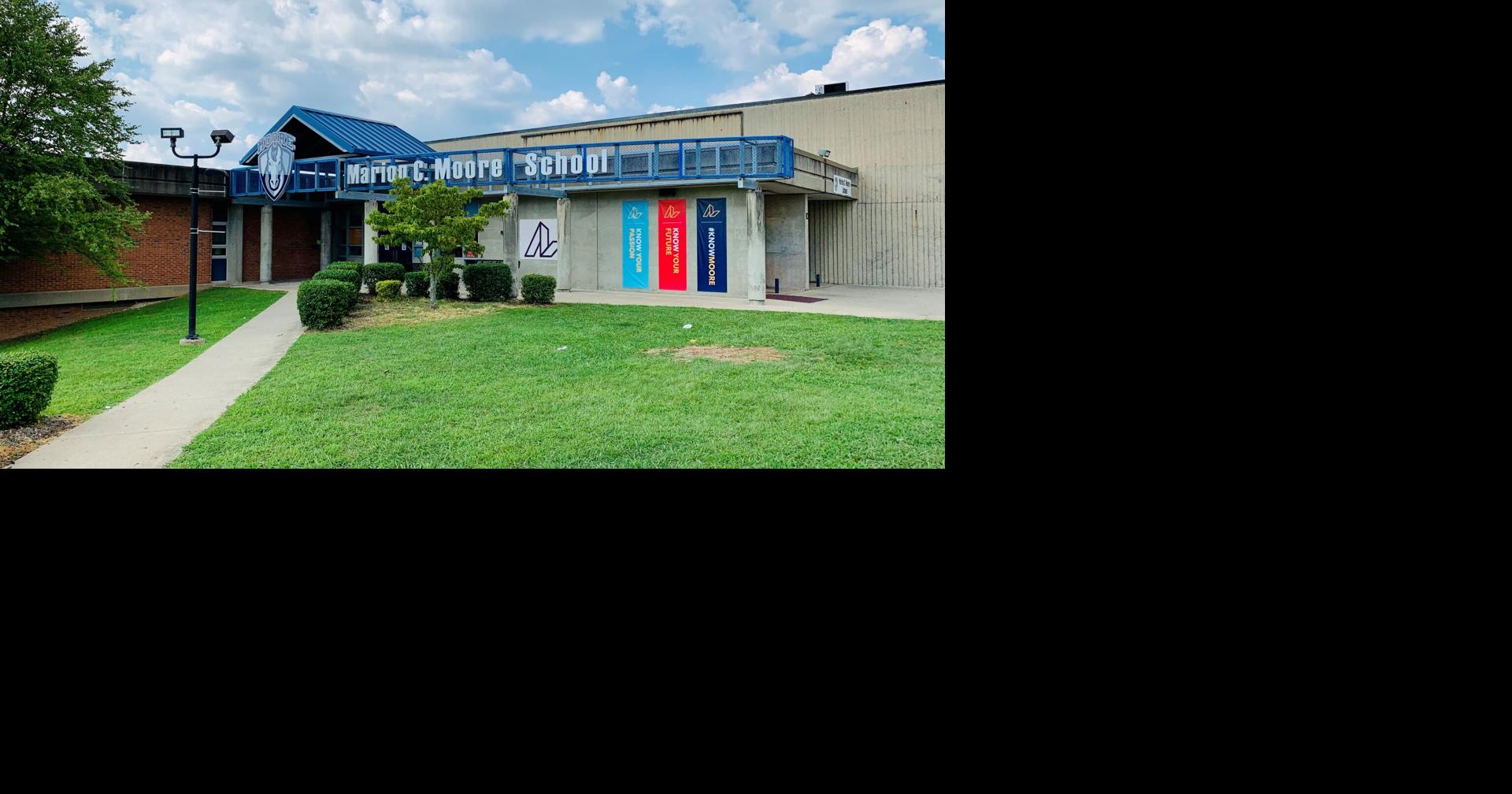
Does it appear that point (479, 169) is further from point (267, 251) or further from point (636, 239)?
point (267, 251)

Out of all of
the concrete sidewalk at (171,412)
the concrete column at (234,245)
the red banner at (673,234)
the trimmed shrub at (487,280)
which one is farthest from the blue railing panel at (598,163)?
the concrete sidewalk at (171,412)

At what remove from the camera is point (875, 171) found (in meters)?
16.8

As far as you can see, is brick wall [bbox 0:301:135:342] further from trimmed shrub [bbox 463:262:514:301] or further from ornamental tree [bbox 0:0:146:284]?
trimmed shrub [bbox 463:262:514:301]

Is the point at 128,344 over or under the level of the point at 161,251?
under

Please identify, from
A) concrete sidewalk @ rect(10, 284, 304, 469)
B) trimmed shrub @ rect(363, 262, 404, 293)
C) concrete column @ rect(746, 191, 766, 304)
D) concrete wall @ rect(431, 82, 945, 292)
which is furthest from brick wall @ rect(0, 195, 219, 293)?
concrete column @ rect(746, 191, 766, 304)

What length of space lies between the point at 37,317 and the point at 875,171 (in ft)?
41.8

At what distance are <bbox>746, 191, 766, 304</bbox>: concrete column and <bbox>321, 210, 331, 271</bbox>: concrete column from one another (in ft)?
19.4

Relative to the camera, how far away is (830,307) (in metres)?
12.7

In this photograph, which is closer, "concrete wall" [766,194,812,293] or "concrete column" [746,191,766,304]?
"concrete column" [746,191,766,304]

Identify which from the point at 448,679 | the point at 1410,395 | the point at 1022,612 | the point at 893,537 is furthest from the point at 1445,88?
the point at 448,679

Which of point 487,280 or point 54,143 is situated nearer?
point 54,143

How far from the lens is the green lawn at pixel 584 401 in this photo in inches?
237

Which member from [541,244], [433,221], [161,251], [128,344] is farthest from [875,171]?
[128,344]

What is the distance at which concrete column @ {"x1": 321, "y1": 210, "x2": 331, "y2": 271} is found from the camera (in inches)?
494
